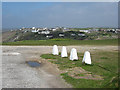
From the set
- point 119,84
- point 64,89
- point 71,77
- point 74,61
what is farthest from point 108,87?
point 74,61

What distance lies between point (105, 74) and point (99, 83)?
255 cm

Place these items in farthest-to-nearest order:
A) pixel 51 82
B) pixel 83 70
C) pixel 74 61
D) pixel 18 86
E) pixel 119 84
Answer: pixel 74 61, pixel 83 70, pixel 51 82, pixel 18 86, pixel 119 84

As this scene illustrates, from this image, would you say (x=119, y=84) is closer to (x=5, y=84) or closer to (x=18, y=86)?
(x=18, y=86)

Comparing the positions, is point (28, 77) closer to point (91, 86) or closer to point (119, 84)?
point (91, 86)

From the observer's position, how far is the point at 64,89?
387 inches

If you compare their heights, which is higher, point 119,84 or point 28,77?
point 119,84

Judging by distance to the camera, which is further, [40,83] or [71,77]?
[71,77]

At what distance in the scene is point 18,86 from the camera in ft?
34.5

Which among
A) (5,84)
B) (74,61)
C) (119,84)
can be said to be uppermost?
(119,84)

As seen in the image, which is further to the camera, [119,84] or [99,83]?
[99,83]

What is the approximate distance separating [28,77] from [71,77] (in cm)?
326

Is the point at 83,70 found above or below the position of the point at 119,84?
below

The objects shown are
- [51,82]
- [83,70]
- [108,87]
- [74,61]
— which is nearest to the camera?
[108,87]

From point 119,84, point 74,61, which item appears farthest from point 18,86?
point 74,61
